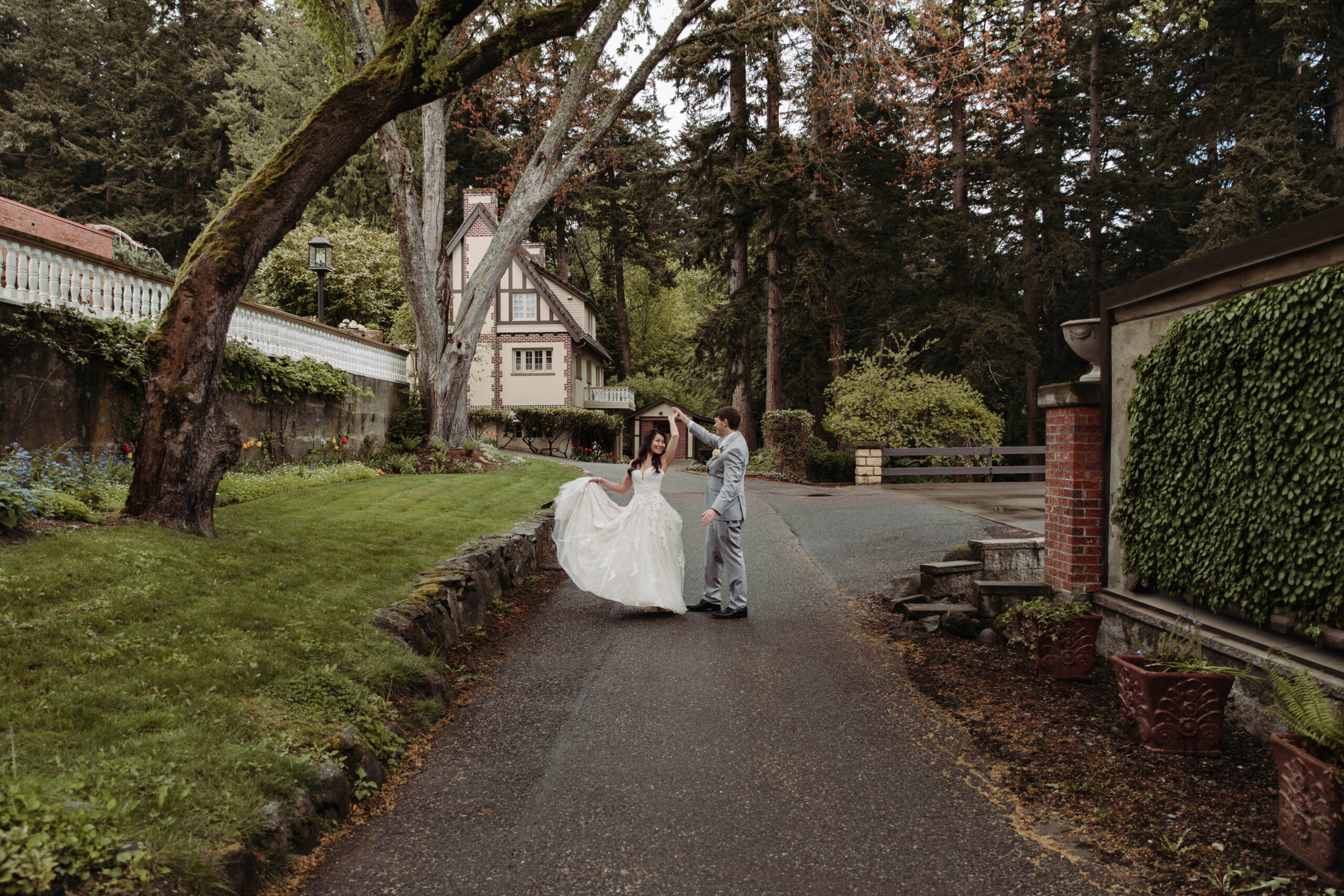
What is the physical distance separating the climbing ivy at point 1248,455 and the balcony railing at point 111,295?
7.67 m

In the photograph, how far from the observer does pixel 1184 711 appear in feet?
13.4

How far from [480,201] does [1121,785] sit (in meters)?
37.8

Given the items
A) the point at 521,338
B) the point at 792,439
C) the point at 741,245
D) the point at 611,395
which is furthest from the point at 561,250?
the point at 792,439

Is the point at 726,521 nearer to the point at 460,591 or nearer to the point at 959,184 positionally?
the point at 460,591

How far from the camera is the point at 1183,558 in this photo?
4980 millimetres

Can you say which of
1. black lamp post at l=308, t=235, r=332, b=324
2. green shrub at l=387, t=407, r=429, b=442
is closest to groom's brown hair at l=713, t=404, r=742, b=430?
green shrub at l=387, t=407, r=429, b=442

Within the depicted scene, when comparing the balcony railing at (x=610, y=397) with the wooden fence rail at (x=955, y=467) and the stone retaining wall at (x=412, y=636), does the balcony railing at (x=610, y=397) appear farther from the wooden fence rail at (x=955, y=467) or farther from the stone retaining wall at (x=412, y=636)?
the stone retaining wall at (x=412, y=636)

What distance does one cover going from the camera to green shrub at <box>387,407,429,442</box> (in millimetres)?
17375

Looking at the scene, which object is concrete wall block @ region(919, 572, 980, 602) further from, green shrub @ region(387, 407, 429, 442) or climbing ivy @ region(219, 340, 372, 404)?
green shrub @ region(387, 407, 429, 442)

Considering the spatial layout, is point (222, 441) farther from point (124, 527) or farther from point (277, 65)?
point (277, 65)

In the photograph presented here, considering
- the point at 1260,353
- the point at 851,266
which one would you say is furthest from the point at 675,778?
the point at 851,266

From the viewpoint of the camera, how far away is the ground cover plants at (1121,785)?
3023mm

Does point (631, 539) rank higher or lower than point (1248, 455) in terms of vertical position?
lower

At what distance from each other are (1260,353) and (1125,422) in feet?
5.31
